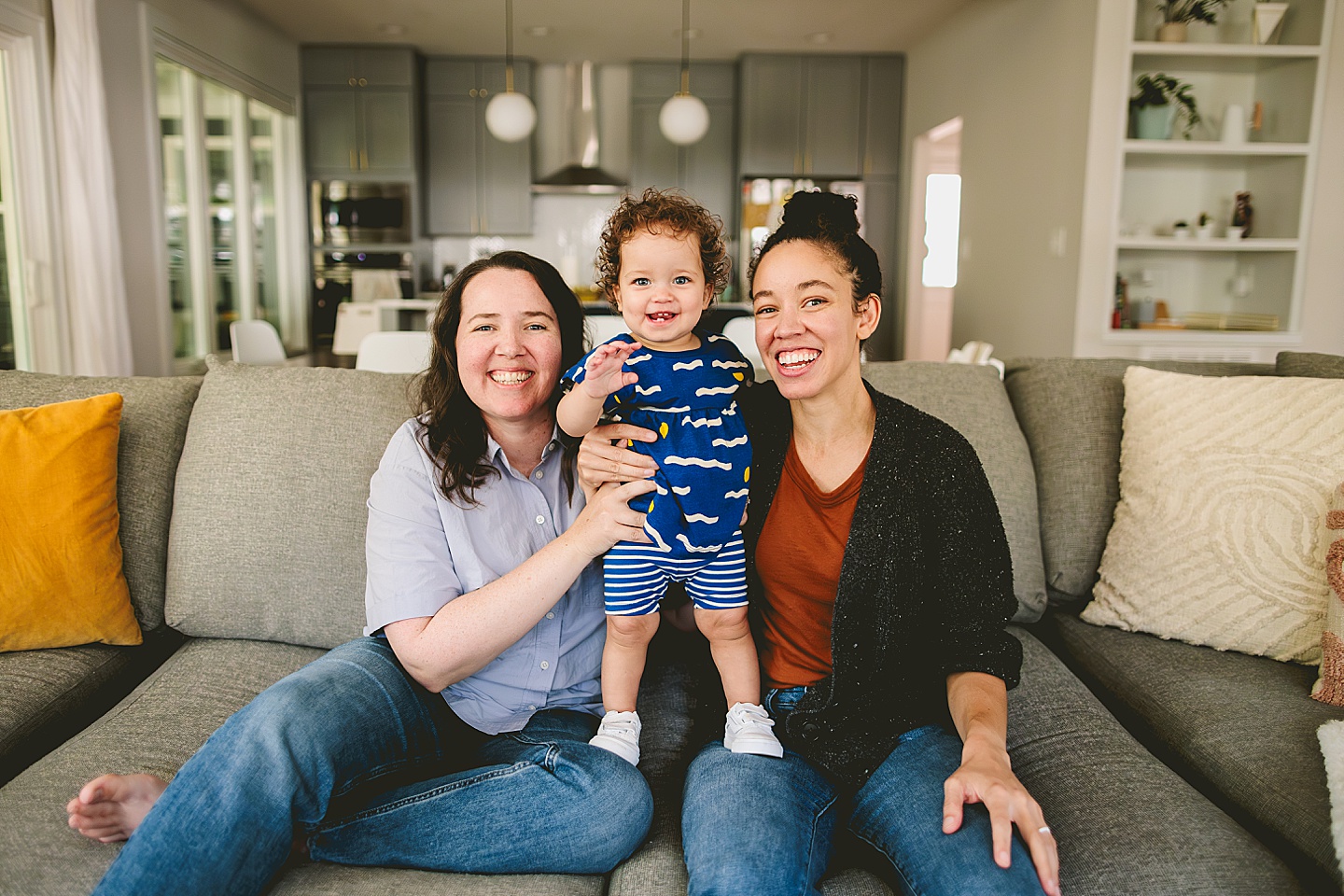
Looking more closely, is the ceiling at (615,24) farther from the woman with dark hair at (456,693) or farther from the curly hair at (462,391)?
the woman with dark hair at (456,693)

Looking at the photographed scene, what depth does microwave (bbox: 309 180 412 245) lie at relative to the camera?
6.60 metres

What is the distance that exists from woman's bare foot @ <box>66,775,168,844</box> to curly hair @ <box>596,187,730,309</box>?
3.15ft

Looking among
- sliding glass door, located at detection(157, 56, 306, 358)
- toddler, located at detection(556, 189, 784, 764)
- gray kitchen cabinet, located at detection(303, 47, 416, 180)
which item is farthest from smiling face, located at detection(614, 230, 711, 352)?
gray kitchen cabinet, located at detection(303, 47, 416, 180)

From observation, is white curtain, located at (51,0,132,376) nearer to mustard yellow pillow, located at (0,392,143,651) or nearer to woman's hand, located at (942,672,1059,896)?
mustard yellow pillow, located at (0,392,143,651)

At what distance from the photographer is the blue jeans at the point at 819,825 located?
982mm

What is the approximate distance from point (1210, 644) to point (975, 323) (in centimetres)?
428

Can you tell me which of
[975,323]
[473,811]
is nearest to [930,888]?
[473,811]

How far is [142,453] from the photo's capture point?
166cm

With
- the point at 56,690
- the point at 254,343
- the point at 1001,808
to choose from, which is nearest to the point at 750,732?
the point at 1001,808

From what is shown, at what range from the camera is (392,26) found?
19.5 ft

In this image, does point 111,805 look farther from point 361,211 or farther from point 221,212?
point 361,211

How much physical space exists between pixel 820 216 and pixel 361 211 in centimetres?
614

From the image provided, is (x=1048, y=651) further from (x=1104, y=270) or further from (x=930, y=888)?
(x=1104, y=270)

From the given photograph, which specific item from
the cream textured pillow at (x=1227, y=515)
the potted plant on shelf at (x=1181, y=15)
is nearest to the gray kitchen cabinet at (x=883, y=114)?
the potted plant on shelf at (x=1181, y=15)
